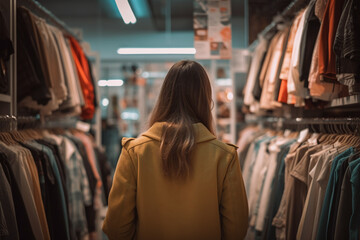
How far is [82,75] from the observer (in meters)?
3.91

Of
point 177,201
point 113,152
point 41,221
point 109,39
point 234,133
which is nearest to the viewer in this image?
point 177,201

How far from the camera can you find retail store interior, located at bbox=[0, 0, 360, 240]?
6.42 ft

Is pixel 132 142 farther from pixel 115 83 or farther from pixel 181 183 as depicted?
pixel 115 83

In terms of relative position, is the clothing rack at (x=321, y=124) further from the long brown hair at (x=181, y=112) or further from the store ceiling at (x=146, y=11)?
the store ceiling at (x=146, y=11)

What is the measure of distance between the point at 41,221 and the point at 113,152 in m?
4.92

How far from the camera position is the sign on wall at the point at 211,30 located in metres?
3.67

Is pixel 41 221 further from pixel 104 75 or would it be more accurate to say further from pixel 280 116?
pixel 104 75

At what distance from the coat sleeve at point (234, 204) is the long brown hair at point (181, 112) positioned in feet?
0.64

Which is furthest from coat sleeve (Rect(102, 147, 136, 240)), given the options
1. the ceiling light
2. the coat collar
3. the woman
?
the ceiling light

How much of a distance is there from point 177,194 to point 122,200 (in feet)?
0.80

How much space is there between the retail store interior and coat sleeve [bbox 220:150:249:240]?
0.44m

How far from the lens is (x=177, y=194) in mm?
1794

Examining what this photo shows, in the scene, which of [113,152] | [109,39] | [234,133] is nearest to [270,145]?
[234,133]

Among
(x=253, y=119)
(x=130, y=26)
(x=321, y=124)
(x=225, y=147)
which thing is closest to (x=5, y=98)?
(x=225, y=147)
